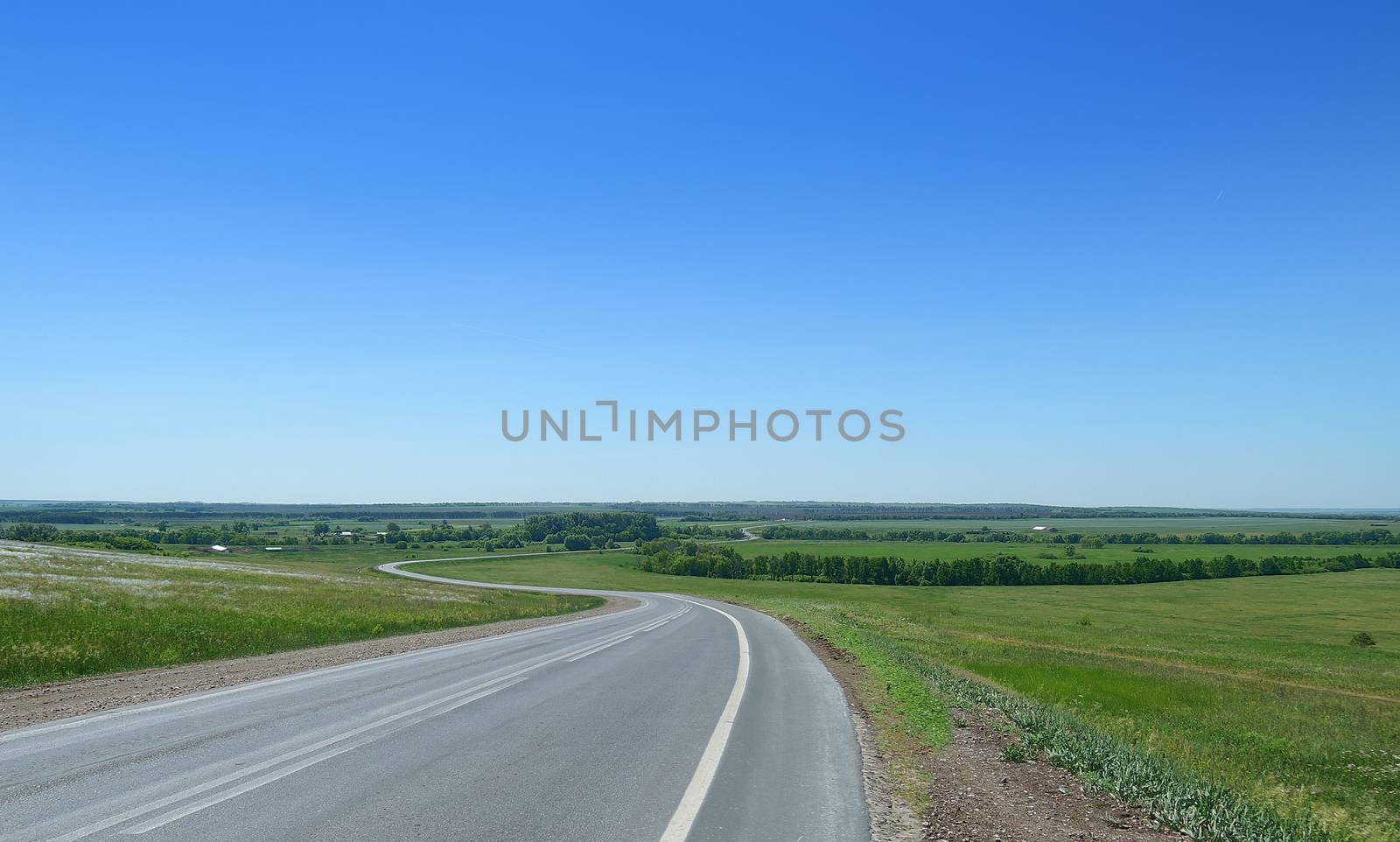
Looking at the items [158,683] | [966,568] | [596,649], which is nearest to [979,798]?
[158,683]

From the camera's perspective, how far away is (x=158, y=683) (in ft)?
45.9

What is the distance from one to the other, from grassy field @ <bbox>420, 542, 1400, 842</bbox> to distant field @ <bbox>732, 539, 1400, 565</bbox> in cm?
5493

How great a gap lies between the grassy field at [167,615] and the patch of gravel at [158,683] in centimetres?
111

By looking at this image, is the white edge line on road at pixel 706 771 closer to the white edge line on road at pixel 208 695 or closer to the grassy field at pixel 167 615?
the white edge line on road at pixel 208 695

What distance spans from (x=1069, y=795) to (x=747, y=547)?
543 ft

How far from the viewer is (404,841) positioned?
596cm

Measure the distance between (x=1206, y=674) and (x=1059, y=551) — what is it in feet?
464

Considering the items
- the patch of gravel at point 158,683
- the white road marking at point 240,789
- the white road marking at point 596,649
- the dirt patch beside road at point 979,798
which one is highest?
the white road marking at point 240,789

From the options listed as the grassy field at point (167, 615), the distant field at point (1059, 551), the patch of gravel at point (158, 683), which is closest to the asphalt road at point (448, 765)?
the patch of gravel at point (158, 683)

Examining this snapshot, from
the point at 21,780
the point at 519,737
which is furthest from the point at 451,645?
the point at 21,780

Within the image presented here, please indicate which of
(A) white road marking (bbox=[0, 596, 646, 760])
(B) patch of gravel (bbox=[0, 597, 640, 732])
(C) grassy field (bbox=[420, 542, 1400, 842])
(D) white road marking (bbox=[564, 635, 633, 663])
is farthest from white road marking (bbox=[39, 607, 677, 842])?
(C) grassy field (bbox=[420, 542, 1400, 842])

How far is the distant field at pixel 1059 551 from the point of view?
142 meters

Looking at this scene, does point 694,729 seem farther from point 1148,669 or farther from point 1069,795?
point 1148,669

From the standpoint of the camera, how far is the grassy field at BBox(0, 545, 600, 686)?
1670 centimetres
